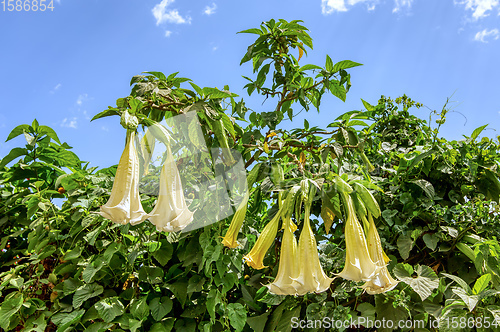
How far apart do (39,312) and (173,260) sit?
68 centimetres

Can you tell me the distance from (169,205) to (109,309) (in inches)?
25.9

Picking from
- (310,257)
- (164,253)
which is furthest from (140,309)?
(310,257)

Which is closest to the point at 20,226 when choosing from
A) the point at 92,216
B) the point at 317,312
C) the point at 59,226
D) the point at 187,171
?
the point at 59,226

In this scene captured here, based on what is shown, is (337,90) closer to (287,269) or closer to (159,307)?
(287,269)

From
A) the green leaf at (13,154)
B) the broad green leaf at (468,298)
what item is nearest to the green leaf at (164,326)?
the broad green leaf at (468,298)

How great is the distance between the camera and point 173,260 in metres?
1.60

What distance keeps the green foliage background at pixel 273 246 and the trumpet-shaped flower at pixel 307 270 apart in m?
0.21

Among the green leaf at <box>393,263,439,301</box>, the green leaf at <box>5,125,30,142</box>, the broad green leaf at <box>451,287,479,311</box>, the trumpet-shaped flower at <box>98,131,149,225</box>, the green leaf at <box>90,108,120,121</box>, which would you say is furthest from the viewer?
the green leaf at <box>5,125,30,142</box>

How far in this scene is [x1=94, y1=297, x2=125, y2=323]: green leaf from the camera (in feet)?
4.55

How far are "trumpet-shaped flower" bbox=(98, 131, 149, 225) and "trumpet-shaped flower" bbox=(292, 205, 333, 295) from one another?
42cm

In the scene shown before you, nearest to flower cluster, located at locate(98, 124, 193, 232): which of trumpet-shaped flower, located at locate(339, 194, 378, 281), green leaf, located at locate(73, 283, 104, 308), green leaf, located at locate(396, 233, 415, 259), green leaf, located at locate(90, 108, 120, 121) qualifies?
green leaf, located at locate(90, 108, 120, 121)

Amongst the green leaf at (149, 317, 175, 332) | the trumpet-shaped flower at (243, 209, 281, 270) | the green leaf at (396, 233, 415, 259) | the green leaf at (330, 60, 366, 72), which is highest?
the green leaf at (330, 60, 366, 72)

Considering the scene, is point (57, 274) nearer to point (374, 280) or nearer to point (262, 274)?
point (262, 274)

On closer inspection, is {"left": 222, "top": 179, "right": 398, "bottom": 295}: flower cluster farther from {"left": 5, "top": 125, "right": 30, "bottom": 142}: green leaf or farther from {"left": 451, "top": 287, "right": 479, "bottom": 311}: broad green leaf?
{"left": 5, "top": 125, "right": 30, "bottom": 142}: green leaf
